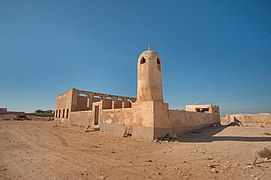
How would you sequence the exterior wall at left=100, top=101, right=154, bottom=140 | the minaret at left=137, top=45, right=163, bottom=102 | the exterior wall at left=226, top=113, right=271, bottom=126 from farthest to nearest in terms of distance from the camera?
the exterior wall at left=226, top=113, right=271, bottom=126 < the minaret at left=137, top=45, right=163, bottom=102 < the exterior wall at left=100, top=101, right=154, bottom=140

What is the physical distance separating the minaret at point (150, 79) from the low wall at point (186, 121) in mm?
1583

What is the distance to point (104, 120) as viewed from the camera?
39.8 feet

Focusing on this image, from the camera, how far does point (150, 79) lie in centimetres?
939

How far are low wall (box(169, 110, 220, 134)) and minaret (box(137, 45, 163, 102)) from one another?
158 cm

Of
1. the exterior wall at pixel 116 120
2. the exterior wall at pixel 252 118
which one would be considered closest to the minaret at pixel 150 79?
the exterior wall at pixel 116 120

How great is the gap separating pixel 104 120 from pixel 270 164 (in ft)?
33.3

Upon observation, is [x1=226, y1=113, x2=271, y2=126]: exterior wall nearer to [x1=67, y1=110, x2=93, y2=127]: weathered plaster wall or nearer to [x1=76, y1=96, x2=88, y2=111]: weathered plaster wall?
[x1=67, y1=110, x2=93, y2=127]: weathered plaster wall

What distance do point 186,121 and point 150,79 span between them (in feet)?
15.4

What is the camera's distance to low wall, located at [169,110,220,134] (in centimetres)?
984

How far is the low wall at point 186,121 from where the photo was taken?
32.3 feet

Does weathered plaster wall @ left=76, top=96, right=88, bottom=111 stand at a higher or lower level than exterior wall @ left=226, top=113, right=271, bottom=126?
higher

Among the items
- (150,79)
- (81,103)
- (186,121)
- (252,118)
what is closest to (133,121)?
(150,79)

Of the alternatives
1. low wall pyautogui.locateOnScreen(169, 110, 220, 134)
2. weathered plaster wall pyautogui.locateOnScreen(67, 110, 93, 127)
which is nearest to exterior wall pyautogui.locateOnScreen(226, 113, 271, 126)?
low wall pyautogui.locateOnScreen(169, 110, 220, 134)

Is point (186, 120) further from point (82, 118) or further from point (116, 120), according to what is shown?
point (82, 118)
